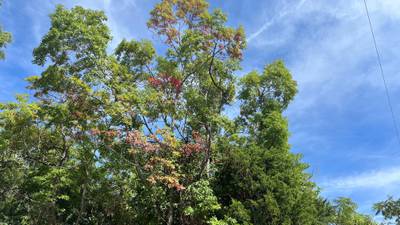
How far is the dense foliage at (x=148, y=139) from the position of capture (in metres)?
12.1

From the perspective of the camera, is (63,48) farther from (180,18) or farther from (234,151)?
(234,151)

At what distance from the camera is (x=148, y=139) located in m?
12.3

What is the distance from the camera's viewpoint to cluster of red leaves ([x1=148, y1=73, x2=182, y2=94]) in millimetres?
13281

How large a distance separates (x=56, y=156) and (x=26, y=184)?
1.56 m

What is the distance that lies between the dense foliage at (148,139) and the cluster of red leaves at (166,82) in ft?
0.13

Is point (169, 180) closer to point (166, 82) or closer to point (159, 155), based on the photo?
point (159, 155)

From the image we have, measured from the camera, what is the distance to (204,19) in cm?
1362

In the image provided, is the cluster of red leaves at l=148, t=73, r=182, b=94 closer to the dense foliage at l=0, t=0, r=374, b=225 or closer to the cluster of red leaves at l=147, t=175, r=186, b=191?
the dense foliage at l=0, t=0, r=374, b=225

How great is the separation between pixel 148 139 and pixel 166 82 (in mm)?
2191

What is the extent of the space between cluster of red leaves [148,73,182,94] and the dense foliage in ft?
0.13

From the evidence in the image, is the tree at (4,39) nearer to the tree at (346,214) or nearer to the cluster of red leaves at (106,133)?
the cluster of red leaves at (106,133)

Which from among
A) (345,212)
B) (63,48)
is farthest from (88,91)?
(345,212)

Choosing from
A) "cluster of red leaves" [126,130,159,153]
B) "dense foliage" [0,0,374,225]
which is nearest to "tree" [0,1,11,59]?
"dense foliage" [0,0,374,225]

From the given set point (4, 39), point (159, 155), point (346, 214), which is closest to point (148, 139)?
point (159, 155)
